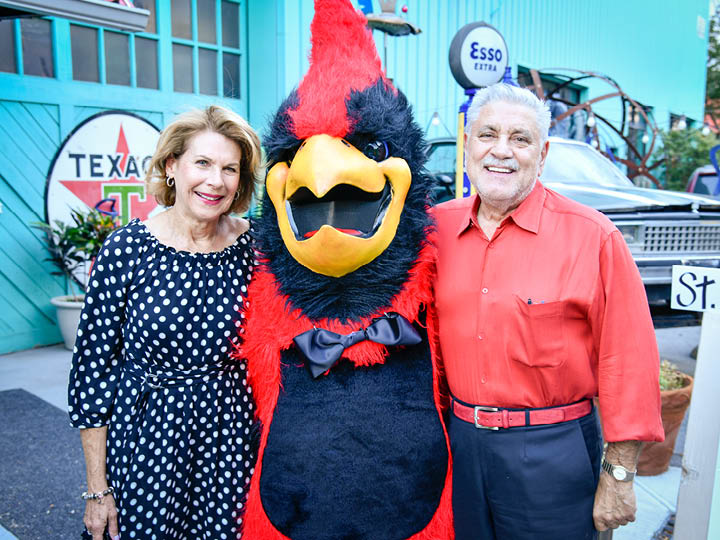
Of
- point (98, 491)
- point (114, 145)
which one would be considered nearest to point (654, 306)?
point (98, 491)

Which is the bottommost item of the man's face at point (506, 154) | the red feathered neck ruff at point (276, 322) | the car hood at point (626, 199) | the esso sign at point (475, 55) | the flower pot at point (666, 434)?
the flower pot at point (666, 434)

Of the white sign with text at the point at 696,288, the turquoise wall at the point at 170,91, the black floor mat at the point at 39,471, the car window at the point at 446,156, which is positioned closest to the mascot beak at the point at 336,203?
the turquoise wall at the point at 170,91

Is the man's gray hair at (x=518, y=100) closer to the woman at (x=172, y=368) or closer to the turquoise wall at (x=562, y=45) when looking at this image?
the woman at (x=172, y=368)

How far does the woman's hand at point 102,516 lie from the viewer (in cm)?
189

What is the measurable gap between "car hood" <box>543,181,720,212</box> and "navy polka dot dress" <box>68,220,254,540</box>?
3641 millimetres

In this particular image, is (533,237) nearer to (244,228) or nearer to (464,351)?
(464,351)

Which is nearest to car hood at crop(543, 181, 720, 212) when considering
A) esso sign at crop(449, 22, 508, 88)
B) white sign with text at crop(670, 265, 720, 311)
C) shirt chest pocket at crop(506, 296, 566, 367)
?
esso sign at crop(449, 22, 508, 88)

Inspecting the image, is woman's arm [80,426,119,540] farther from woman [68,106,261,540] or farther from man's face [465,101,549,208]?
man's face [465,101,549,208]

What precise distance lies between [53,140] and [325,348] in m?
4.92

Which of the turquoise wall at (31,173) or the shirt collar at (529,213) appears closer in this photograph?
the shirt collar at (529,213)

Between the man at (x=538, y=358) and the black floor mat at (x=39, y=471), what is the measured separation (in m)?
2.26

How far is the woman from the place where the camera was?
184cm

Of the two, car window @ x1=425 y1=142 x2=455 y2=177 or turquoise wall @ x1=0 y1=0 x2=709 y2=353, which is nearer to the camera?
turquoise wall @ x1=0 y1=0 x2=709 y2=353

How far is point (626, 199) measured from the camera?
198 inches
